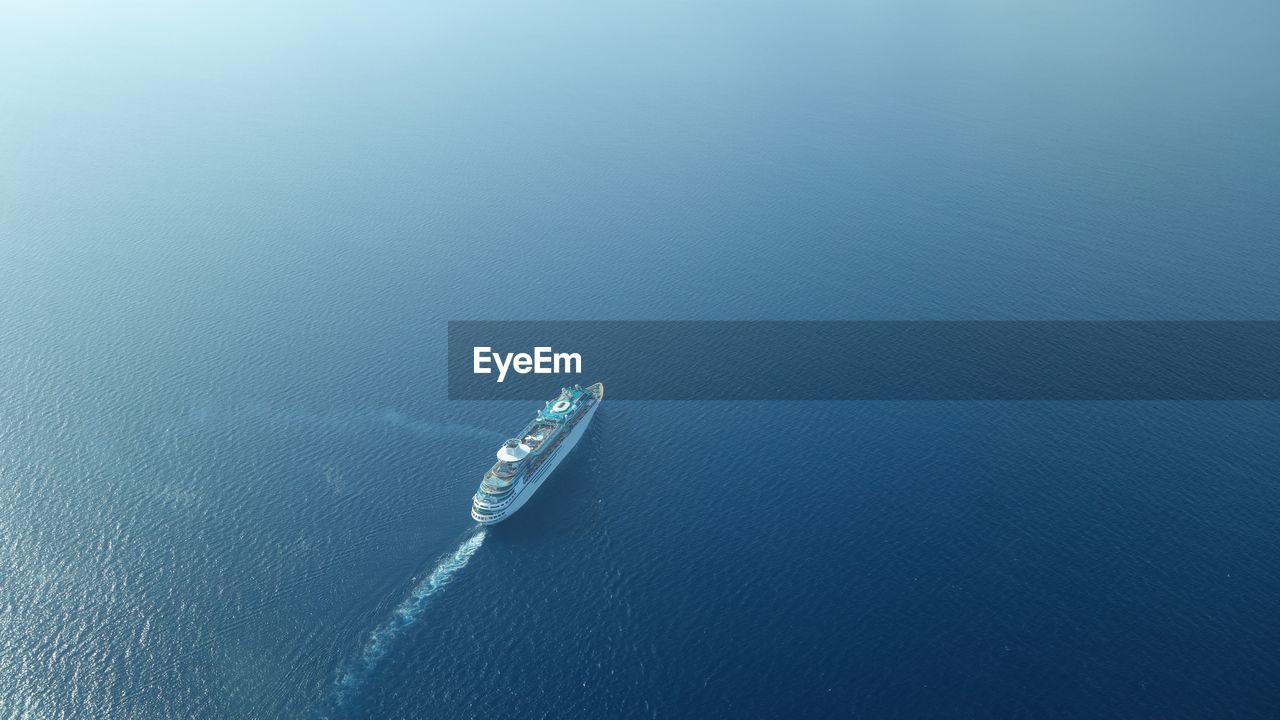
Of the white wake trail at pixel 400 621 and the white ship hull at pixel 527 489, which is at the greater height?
the white ship hull at pixel 527 489

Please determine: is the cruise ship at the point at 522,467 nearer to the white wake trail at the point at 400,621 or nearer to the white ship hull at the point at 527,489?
the white ship hull at the point at 527,489

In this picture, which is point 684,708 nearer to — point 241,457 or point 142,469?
point 241,457

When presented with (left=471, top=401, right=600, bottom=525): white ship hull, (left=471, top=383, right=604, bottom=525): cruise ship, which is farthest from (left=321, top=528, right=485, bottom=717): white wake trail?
(left=471, top=383, right=604, bottom=525): cruise ship

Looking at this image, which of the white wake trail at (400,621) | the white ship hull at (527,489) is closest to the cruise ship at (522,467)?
the white ship hull at (527,489)

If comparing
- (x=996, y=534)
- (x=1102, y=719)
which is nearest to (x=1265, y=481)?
(x=996, y=534)

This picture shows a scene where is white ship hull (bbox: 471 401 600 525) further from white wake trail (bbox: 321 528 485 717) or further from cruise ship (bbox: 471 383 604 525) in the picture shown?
white wake trail (bbox: 321 528 485 717)

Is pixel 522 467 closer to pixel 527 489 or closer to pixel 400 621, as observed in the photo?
pixel 527 489
